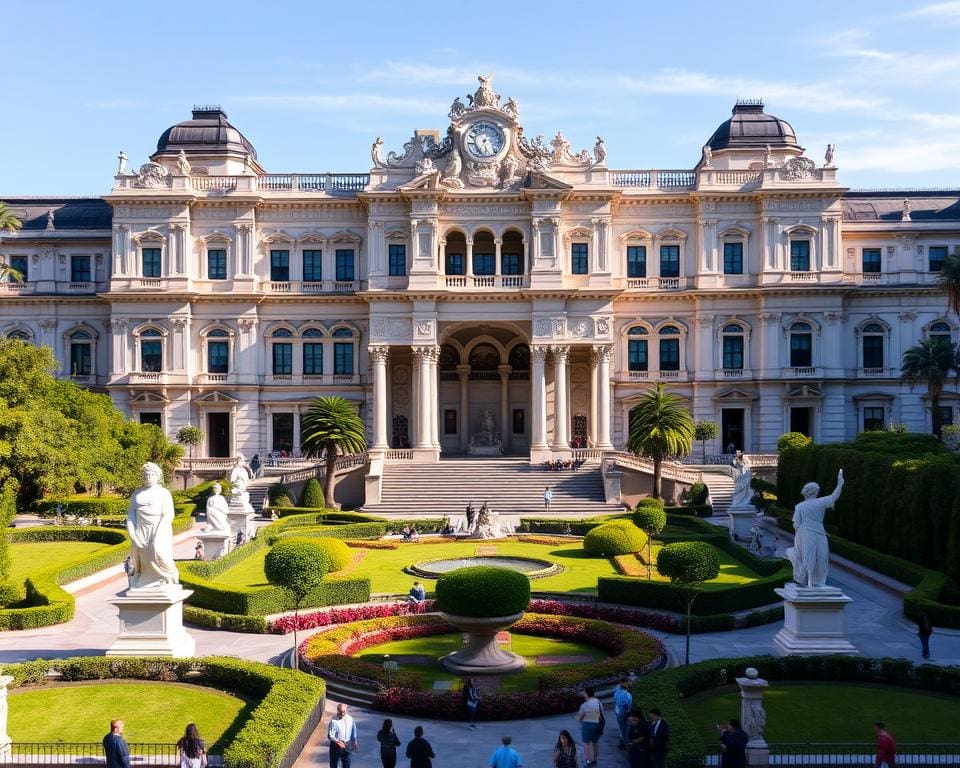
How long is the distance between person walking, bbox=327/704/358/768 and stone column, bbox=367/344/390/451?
40.6 metres

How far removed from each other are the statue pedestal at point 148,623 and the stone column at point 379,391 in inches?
1387

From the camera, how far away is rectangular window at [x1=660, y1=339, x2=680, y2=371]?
59938 millimetres

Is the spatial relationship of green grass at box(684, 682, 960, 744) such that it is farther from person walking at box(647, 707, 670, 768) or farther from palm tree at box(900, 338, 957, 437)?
palm tree at box(900, 338, 957, 437)

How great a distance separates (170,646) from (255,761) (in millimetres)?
7345

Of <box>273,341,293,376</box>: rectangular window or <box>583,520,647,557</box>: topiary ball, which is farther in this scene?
<box>273,341,293,376</box>: rectangular window

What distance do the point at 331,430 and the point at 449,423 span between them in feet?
51.0

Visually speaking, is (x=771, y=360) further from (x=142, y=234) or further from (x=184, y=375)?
(x=142, y=234)

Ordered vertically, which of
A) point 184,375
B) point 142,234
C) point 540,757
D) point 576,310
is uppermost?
point 142,234

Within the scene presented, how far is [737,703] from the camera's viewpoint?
1766 cm

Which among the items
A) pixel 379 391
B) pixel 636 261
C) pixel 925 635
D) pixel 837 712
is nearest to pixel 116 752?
pixel 837 712

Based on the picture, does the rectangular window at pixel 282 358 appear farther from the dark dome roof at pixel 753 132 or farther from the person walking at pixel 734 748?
the person walking at pixel 734 748

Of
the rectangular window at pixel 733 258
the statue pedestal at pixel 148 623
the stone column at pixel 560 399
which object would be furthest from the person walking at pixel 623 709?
the rectangular window at pixel 733 258

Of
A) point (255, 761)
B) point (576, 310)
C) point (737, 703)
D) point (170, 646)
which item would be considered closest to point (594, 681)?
point (737, 703)

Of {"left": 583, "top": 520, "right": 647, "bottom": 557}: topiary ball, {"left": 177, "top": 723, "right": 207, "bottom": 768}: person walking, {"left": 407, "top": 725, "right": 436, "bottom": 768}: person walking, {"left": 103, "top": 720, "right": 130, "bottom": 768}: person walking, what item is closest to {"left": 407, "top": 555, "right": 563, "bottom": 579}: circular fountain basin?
{"left": 583, "top": 520, "right": 647, "bottom": 557}: topiary ball
